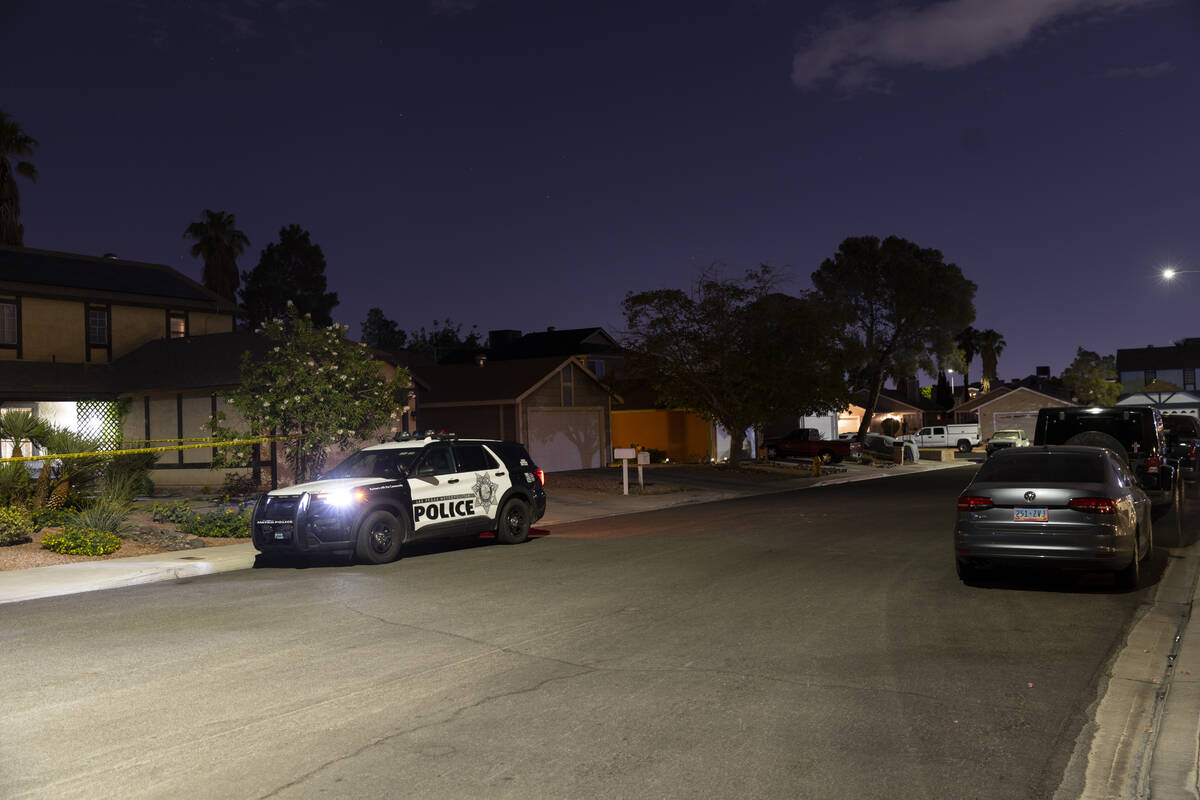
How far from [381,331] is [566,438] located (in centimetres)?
7019

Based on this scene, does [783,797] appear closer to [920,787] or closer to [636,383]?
[920,787]

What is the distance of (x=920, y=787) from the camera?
4.86 m

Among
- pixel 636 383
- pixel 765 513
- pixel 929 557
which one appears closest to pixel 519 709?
pixel 929 557

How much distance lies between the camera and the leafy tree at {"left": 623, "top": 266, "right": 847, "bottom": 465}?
36.2 meters

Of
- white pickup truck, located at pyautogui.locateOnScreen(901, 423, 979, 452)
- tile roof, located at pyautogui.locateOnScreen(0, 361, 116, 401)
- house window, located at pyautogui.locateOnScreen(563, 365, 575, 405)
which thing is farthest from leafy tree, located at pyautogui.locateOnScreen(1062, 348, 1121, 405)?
tile roof, located at pyautogui.locateOnScreen(0, 361, 116, 401)

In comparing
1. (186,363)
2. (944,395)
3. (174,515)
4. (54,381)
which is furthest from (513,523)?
(944,395)

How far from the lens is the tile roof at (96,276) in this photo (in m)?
28.4

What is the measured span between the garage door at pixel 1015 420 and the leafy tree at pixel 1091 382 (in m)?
13.9

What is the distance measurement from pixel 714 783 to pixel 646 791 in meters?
0.37

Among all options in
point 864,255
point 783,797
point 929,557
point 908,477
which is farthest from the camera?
point 864,255

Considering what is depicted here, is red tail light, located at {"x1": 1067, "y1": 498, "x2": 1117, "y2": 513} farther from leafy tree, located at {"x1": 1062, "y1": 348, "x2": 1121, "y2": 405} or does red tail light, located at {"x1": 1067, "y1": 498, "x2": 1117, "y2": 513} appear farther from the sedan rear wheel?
leafy tree, located at {"x1": 1062, "y1": 348, "x2": 1121, "y2": 405}

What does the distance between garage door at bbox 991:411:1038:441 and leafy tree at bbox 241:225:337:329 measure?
174 ft

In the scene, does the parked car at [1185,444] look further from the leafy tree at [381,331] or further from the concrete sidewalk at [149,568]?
the leafy tree at [381,331]

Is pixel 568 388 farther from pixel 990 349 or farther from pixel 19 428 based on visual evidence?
pixel 990 349
